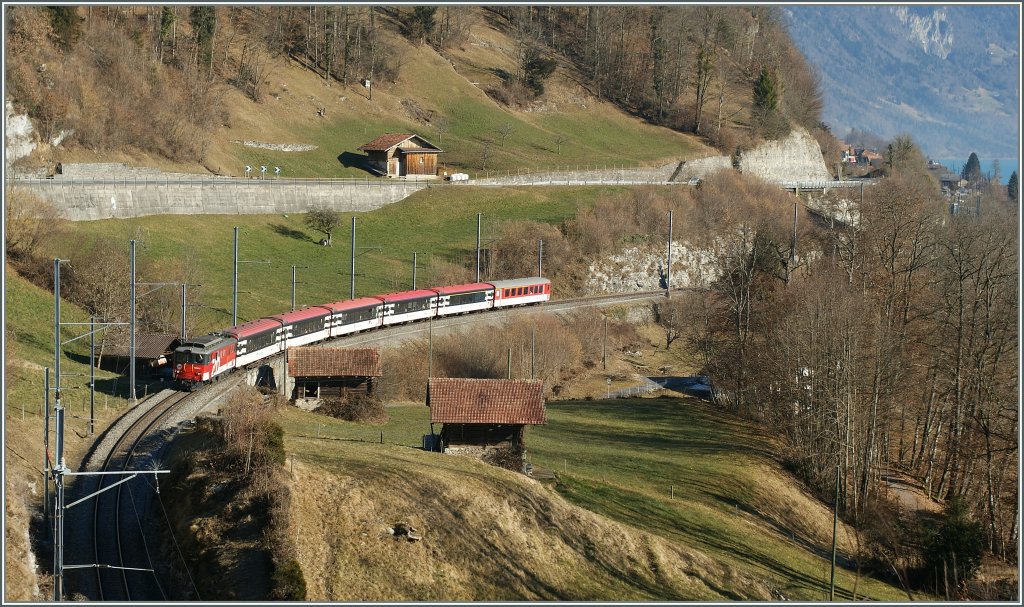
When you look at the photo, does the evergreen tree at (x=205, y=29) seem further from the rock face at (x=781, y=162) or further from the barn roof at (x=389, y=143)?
the rock face at (x=781, y=162)

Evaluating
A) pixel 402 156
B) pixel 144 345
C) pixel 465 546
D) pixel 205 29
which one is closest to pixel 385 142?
pixel 402 156

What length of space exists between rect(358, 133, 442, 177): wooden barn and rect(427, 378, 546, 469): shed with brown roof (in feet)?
202

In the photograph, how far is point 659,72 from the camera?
15175cm

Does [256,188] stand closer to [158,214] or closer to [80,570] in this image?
[158,214]

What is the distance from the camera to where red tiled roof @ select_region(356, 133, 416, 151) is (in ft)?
356

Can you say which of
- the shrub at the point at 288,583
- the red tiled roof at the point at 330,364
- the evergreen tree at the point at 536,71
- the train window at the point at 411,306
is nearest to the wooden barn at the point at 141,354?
Answer: the red tiled roof at the point at 330,364

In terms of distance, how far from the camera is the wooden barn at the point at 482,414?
48.5m

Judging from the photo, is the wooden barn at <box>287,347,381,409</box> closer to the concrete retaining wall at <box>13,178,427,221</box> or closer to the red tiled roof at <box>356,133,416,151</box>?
the concrete retaining wall at <box>13,178,427,221</box>

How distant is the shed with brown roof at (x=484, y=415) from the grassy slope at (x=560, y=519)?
2156 mm

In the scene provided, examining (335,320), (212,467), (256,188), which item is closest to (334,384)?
(335,320)

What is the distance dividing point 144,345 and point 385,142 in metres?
55.5

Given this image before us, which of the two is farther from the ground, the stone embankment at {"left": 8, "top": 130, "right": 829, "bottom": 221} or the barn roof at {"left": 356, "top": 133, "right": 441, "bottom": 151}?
the barn roof at {"left": 356, "top": 133, "right": 441, "bottom": 151}

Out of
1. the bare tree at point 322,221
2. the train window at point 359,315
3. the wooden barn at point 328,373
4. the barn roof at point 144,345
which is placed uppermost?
the bare tree at point 322,221

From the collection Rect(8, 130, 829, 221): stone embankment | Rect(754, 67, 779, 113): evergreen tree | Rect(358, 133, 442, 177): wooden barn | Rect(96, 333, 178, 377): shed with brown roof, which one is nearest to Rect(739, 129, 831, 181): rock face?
Rect(754, 67, 779, 113): evergreen tree
